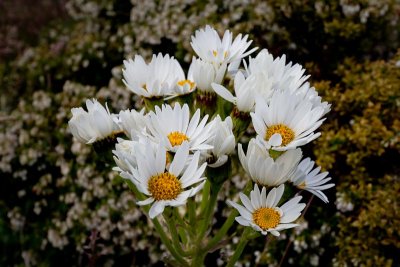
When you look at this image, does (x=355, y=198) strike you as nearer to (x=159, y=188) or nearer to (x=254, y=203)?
(x=254, y=203)

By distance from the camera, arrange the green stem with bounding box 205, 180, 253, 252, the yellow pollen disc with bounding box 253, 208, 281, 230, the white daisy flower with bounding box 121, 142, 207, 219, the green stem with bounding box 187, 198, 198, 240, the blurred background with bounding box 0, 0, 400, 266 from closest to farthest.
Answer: the white daisy flower with bounding box 121, 142, 207, 219 < the yellow pollen disc with bounding box 253, 208, 281, 230 < the green stem with bounding box 205, 180, 253, 252 < the green stem with bounding box 187, 198, 198, 240 < the blurred background with bounding box 0, 0, 400, 266

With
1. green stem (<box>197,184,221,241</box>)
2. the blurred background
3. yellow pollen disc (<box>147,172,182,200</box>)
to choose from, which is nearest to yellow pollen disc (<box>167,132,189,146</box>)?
yellow pollen disc (<box>147,172,182,200</box>)

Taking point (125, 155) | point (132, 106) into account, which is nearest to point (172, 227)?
point (125, 155)

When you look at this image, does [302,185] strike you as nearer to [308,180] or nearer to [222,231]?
Answer: [308,180]

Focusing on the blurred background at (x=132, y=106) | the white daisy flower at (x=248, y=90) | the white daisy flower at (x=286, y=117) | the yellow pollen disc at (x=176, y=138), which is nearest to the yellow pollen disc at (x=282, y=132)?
the white daisy flower at (x=286, y=117)

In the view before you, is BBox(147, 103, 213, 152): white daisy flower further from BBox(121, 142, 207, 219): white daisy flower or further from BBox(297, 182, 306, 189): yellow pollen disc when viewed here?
BBox(297, 182, 306, 189): yellow pollen disc

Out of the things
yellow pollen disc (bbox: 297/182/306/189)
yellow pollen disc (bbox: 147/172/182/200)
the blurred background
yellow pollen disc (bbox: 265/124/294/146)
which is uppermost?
yellow pollen disc (bbox: 265/124/294/146)

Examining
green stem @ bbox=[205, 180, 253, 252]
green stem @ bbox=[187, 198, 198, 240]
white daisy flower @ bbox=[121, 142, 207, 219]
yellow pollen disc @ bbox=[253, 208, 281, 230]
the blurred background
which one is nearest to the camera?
white daisy flower @ bbox=[121, 142, 207, 219]
